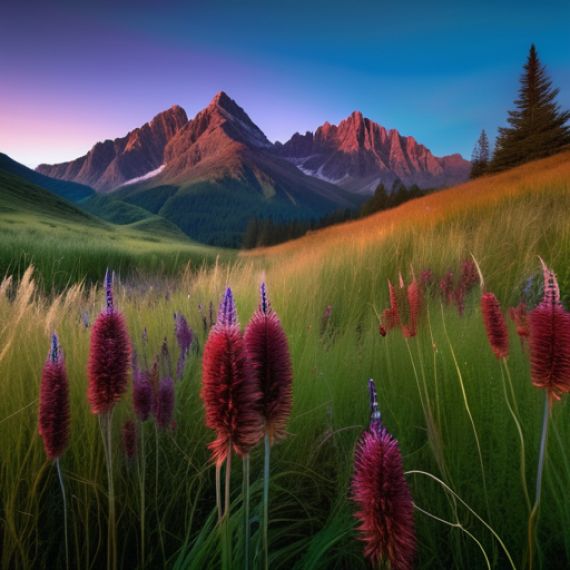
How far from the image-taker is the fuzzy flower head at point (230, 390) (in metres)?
0.69

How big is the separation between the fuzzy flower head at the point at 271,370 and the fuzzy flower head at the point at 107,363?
1.22 ft

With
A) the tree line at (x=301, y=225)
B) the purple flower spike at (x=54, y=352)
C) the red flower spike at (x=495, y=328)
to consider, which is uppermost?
the tree line at (x=301, y=225)

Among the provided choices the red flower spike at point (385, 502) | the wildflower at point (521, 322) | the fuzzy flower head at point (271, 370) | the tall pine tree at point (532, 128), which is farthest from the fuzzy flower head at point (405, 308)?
the tall pine tree at point (532, 128)

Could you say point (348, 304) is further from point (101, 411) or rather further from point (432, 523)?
point (101, 411)

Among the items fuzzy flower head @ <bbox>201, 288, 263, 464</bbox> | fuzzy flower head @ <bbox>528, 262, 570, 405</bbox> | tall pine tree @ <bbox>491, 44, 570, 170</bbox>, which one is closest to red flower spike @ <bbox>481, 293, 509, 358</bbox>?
fuzzy flower head @ <bbox>528, 262, 570, 405</bbox>

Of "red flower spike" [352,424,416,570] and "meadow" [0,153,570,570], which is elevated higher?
"red flower spike" [352,424,416,570]

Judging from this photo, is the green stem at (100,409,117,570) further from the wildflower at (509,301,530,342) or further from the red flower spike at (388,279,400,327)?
the wildflower at (509,301,530,342)

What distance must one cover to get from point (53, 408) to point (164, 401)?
0.39 metres

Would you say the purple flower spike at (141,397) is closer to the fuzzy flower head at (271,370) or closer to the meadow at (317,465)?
the meadow at (317,465)

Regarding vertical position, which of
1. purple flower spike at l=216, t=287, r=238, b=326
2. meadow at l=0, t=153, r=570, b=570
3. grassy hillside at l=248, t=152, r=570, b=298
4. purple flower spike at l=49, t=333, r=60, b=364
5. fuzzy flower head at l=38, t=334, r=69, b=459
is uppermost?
grassy hillside at l=248, t=152, r=570, b=298

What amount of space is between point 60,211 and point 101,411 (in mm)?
53818

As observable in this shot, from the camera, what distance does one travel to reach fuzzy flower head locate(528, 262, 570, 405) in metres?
0.73

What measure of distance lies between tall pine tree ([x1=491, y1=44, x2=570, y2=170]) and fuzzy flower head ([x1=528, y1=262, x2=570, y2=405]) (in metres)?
36.0

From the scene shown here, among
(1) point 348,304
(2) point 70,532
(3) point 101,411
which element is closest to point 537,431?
(3) point 101,411
